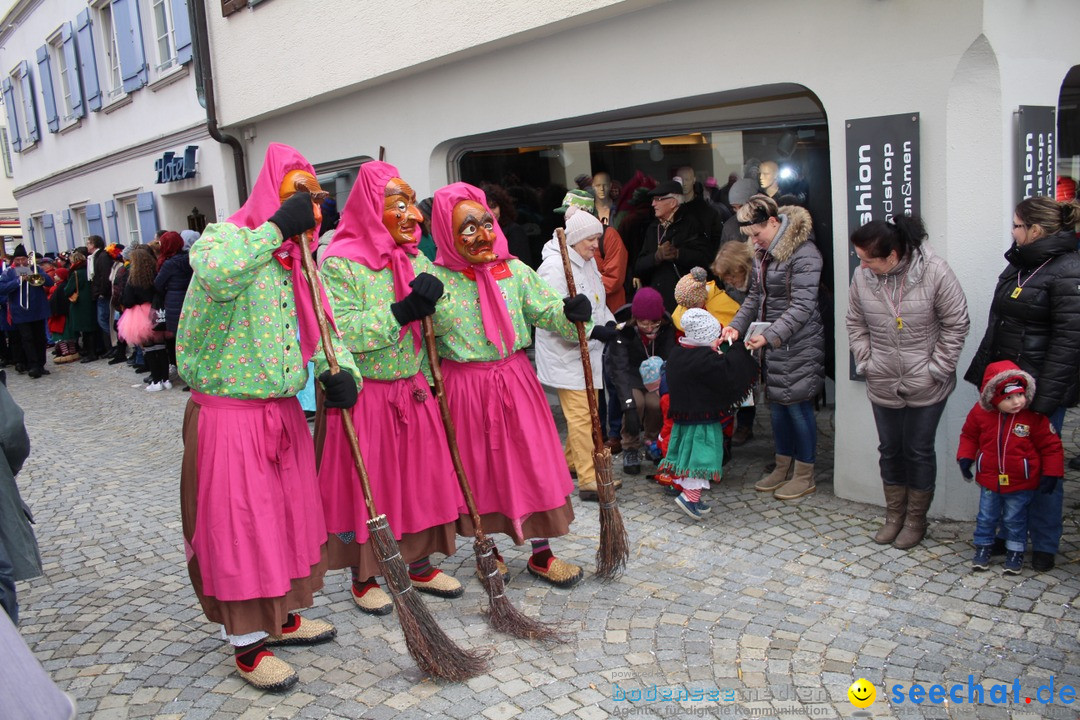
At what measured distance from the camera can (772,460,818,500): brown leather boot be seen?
5.29 metres

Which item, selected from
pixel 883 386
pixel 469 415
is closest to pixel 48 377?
pixel 469 415

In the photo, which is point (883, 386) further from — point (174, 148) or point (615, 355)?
point (174, 148)

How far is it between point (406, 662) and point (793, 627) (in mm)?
1664

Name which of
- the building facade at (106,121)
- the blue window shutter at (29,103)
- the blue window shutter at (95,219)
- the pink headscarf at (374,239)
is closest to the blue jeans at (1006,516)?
the pink headscarf at (374,239)

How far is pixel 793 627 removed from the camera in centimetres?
373

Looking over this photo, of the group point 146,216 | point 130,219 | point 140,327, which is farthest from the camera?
point 130,219

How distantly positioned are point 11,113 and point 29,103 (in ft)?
7.78

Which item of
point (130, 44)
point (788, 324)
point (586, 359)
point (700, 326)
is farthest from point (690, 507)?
point (130, 44)

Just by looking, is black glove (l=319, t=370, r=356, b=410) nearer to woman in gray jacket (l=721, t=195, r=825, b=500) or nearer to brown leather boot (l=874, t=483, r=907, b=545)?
woman in gray jacket (l=721, t=195, r=825, b=500)

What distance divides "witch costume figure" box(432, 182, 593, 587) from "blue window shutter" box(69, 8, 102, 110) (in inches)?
535

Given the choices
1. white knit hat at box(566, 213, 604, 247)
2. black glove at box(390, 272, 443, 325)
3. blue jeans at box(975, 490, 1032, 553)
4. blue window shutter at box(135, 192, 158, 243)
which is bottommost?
blue jeans at box(975, 490, 1032, 553)

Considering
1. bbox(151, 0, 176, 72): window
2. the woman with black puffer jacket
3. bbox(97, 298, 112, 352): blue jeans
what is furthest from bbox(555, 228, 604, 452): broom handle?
bbox(97, 298, 112, 352): blue jeans

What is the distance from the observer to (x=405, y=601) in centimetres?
343

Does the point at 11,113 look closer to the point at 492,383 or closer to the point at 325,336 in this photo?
the point at 492,383
